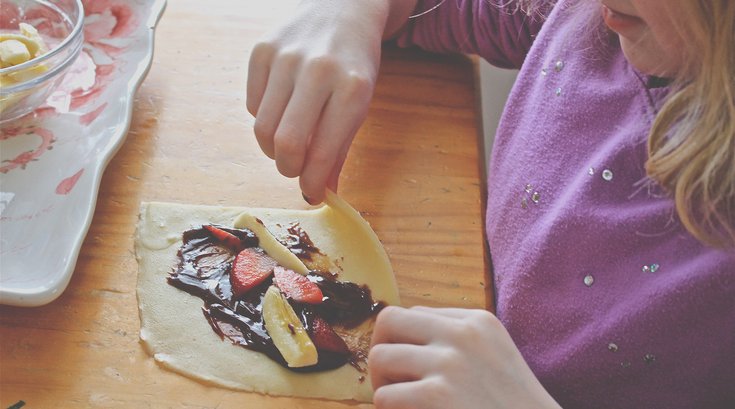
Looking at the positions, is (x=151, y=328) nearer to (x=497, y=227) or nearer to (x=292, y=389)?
(x=292, y=389)

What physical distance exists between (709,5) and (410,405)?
355 millimetres

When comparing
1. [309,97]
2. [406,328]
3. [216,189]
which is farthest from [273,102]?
[406,328]

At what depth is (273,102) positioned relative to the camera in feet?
2.35

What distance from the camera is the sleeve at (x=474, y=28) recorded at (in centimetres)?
93

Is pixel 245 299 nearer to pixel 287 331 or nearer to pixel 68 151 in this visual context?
pixel 287 331

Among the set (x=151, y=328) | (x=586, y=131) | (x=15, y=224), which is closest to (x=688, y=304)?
(x=586, y=131)

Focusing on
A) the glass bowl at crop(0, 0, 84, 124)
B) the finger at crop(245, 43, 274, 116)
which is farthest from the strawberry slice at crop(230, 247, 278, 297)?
the glass bowl at crop(0, 0, 84, 124)

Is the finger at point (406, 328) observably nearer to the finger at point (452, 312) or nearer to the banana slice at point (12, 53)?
the finger at point (452, 312)

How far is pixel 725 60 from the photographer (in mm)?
557

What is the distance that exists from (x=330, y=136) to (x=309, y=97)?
4cm

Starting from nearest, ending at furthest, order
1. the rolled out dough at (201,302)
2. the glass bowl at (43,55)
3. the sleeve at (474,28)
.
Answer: the rolled out dough at (201,302), the glass bowl at (43,55), the sleeve at (474,28)

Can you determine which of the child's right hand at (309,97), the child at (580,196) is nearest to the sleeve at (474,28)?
the child at (580,196)

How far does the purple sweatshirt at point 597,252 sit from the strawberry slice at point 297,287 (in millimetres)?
191

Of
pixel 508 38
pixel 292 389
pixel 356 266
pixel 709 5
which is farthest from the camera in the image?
pixel 508 38
